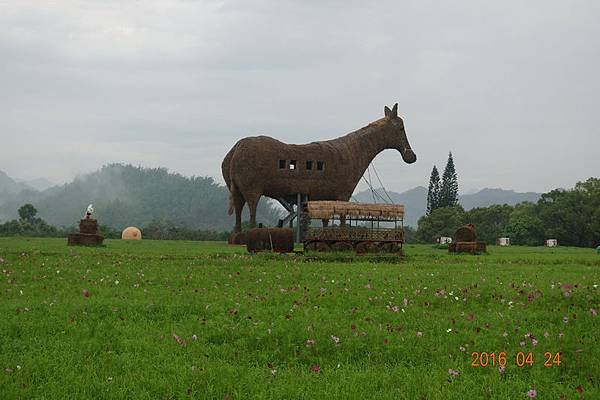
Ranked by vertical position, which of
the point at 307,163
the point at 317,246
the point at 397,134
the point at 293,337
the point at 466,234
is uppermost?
the point at 397,134

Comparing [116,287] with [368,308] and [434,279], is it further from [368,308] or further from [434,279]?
[434,279]

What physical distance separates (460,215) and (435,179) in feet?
48.6

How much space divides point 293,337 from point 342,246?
18.1 m

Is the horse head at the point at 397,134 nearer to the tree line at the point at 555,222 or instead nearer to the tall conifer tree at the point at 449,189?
the tree line at the point at 555,222

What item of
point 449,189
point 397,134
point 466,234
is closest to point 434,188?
point 449,189

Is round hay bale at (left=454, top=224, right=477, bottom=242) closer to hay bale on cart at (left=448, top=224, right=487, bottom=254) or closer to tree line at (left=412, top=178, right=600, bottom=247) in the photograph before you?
hay bale on cart at (left=448, top=224, right=487, bottom=254)

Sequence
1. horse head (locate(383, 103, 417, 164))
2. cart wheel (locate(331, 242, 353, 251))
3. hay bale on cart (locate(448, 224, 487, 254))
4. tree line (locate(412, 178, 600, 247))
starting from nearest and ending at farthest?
cart wheel (locate(331, 242, 353, 251)) < hay bale on cart (locate(448, 224, 487, 254)) < horse head (locate(383, 103, 417, 164)) < tree line (locate(412, 178, 600, 247))

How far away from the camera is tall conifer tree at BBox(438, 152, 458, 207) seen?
81.8 meters

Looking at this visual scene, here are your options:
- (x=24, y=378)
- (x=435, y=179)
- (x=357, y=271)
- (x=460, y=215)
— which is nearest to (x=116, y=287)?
(x=24, y=378)
